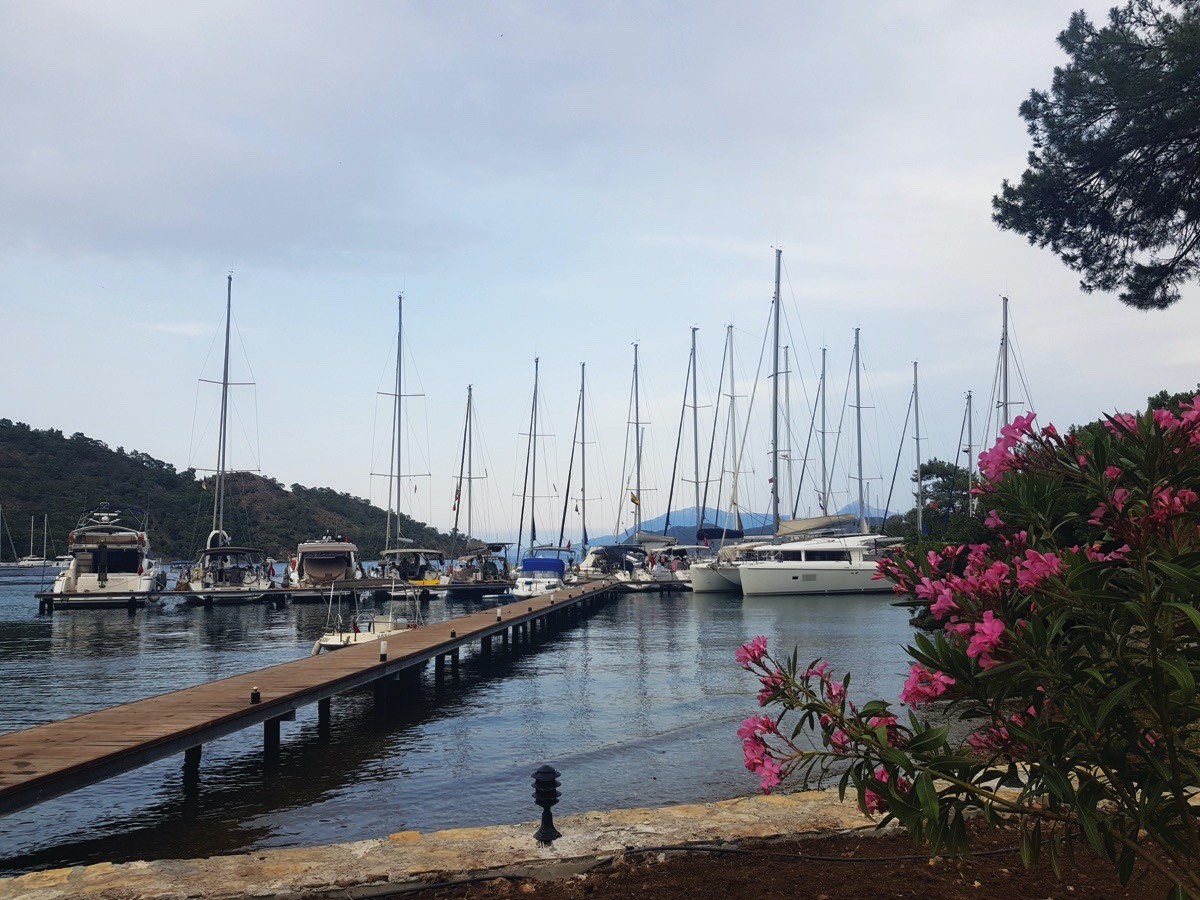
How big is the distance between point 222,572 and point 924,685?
62.0 meters

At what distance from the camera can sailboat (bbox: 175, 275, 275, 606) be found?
189ft

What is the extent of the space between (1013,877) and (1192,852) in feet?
8.81

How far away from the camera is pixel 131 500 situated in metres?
105

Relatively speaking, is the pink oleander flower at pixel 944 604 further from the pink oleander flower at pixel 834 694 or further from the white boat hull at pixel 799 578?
the white boat hull at pixel 799 578

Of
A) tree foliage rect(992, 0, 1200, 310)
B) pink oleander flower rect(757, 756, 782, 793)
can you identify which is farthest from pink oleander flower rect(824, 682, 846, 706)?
tree foliage rect(992, 0, 1200, 310)

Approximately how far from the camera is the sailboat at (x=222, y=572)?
57.6m

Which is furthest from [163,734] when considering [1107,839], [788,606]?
[788,606]

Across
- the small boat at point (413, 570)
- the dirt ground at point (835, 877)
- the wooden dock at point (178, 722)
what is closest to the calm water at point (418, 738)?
the wooden dock at point (178, 722)

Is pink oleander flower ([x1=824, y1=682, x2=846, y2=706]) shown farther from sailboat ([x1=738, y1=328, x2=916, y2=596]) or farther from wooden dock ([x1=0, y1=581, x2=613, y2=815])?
sailboat ([x1=738, y1=328, x2=916, y2=596])

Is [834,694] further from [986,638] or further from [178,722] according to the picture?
[178,722]

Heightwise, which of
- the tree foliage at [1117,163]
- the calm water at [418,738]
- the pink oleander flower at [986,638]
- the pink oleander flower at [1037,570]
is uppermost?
the tree foliage at [1117,163]

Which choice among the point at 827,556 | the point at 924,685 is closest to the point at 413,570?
the point at 827,556

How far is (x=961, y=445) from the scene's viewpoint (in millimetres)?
74812

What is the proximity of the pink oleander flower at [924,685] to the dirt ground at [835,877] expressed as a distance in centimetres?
270
